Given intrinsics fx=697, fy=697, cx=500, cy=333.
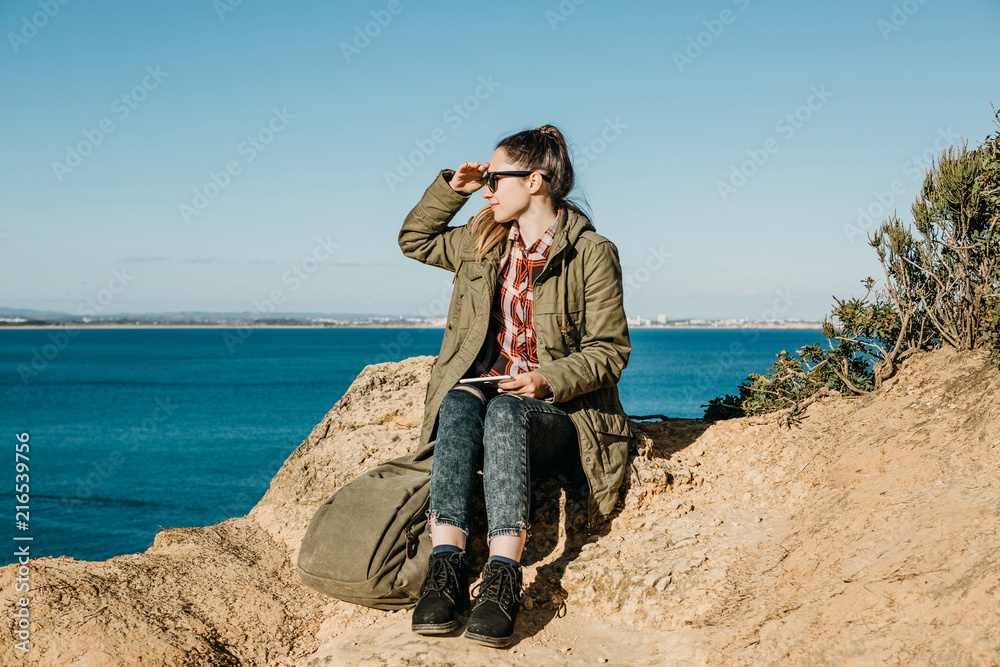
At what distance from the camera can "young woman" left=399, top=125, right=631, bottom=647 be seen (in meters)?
3.76

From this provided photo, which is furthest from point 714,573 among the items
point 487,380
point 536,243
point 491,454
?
point 536,243

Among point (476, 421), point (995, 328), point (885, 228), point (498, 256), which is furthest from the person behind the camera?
point (885, 228)

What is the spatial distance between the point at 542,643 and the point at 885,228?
4.73m

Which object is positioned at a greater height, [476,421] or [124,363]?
[124,363]

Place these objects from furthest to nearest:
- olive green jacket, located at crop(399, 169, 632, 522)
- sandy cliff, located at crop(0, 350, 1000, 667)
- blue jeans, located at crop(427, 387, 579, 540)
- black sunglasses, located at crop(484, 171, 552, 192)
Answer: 1. black sunglasses, located at crop(484, 171, 552, 192)
2. olive green jacket, located at crop(399, 169, 632, 522)
3. blue jeans, located at crop(427, 387, 579, 540)
4. sandy cliff, located at crop(0, 350, 1000, 667)

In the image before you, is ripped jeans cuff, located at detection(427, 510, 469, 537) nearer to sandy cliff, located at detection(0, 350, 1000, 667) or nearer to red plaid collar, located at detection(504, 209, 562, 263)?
sandy cliff, located at detection(0, 350, 1000, 667)

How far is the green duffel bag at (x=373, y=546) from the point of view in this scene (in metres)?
3.91

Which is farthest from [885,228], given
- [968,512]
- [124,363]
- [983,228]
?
[124,363]

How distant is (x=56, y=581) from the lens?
13.0 feet

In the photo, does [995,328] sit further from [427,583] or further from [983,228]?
[427,583]

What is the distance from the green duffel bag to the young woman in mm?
335

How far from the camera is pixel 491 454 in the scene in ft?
12.4

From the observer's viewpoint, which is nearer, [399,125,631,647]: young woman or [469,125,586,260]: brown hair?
[399,125,631,647]: young woman

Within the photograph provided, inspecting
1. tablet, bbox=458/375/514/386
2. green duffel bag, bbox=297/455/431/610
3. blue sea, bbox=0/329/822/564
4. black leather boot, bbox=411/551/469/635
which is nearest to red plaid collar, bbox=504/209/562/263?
tablet, bbox=458/375/514/386
